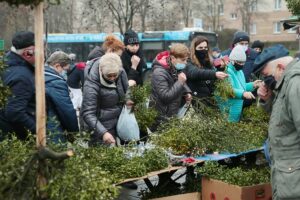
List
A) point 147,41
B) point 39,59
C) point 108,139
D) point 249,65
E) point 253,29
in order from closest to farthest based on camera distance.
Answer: point 39,59, point 108,139, point 249,65, point 147,41, point 253,29

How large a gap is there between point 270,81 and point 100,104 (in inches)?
81.0

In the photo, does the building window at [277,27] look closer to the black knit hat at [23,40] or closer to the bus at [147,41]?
the bus at [147,41]

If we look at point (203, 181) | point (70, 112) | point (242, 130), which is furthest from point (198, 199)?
point (70, 112)

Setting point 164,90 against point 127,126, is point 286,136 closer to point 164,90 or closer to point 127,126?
point 127,126

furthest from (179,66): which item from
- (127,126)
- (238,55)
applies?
(127,126)

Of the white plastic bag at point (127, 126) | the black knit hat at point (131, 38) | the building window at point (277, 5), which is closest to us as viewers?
the white plastic bag at point (127, 126)

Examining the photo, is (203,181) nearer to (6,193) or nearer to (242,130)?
(242,130)

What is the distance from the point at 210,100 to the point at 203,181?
5.08 ft

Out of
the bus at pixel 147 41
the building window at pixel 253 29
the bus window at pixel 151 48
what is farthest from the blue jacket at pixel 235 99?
the building window at pixel 253 29

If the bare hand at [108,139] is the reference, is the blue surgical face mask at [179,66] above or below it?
above

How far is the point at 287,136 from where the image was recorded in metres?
3.52

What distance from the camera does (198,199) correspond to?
17.7 ft

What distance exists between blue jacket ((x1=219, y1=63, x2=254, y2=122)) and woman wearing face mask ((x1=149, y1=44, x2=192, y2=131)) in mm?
494

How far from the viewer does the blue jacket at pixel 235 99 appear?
655cm
